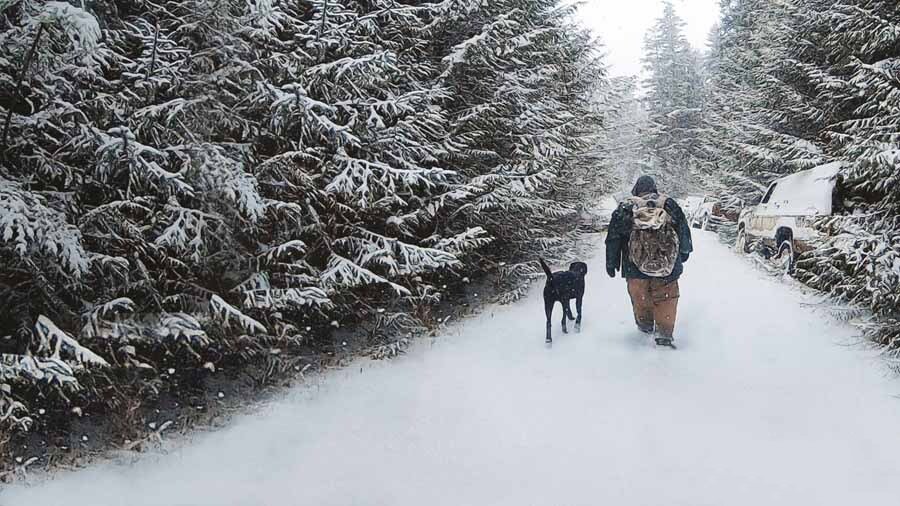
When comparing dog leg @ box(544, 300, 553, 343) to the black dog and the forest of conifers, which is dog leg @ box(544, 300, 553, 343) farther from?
the forest of conifers

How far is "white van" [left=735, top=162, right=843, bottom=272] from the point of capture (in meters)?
10.1

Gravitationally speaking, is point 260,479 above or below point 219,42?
below

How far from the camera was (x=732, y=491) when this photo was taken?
3.83 meters

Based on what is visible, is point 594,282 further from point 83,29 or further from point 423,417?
point 83,29

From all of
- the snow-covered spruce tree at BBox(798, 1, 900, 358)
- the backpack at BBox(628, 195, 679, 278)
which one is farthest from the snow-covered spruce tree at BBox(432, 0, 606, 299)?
the snow-covered spruce tree at BBox(798, 1, 900, 358)

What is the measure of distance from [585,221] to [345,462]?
1658cm

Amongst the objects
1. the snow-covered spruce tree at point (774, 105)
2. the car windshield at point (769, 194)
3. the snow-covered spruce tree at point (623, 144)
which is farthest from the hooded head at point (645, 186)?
the snow-covered spruce tree at point (623, 144)

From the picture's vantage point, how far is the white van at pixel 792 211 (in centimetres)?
1007

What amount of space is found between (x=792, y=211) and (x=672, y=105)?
3149 centimetres

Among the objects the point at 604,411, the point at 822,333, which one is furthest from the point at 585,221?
the point at 604,411

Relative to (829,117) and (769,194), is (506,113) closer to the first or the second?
(769,194)

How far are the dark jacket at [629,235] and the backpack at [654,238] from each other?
0.19ft

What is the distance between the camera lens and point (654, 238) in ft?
22.0

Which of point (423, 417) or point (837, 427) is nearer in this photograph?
point (837, 427)
